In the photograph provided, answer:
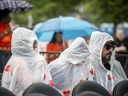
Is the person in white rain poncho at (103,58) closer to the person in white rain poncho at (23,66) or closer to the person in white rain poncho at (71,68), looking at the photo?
Answer: the person in white rain poncho at (71,68)

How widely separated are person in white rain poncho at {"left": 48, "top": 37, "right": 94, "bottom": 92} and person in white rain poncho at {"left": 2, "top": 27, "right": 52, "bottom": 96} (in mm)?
443

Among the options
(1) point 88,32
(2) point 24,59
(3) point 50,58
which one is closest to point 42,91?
(2) point 24,59

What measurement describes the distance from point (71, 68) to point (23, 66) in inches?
35.7

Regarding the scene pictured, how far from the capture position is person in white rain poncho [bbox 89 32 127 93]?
1030cm

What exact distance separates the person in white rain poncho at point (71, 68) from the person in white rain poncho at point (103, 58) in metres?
0.37

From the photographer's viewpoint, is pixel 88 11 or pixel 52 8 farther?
pixel 88 11

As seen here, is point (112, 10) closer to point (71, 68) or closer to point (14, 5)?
point (14, 5)

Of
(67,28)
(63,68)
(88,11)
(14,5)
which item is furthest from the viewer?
(88,11)

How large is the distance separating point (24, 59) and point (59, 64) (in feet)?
2.35

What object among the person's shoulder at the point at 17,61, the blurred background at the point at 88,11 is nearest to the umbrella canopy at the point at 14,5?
the person's shoulder at the point at 17,61

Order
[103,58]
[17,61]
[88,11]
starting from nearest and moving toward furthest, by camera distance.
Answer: [17,61]
[103,58]
[88,11]

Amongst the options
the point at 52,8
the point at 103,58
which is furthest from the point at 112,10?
the point at 103,58

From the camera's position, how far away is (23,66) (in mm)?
9312

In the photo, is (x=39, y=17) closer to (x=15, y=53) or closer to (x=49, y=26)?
(x=49, y=26)
